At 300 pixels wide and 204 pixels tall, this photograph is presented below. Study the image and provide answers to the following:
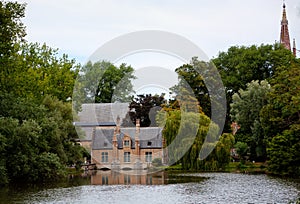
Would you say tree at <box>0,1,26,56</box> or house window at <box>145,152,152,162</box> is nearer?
tree at <box>0,1,26,56</box>

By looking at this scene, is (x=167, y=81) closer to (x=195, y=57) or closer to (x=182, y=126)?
(x=195, y=57)

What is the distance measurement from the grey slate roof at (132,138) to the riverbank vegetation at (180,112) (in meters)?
2.44

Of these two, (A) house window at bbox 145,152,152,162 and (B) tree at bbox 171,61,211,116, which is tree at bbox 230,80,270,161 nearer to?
(B) tree at bbox 171,61,211,116

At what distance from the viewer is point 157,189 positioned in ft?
91.2

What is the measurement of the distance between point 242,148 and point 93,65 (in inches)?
1265

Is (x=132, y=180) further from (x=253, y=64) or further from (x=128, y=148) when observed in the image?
(x=253, y=64)

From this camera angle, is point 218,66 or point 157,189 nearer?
→ point 157,189

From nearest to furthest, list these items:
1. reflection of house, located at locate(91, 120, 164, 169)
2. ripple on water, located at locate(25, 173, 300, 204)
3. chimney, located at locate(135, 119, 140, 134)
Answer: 1. ripple on water, located at locate(25, 173, 300, 204)
2. reflection of house, located at locate(91, 120, 164, 169)
3. chimney, located at locate(135, 119, 140, 134)

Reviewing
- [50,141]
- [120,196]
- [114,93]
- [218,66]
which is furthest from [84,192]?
[114,93]

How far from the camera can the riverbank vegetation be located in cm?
3083

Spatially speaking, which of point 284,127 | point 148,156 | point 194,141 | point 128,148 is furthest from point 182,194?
point 128,148

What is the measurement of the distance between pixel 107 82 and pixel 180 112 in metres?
27.1

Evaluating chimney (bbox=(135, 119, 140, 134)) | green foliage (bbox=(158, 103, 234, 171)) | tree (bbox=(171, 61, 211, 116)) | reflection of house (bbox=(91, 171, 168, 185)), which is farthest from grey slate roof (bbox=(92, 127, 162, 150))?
reflection of house (bbox=(91, 171, 168, 185))

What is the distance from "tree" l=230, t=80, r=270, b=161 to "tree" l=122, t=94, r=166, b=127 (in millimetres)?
12209
